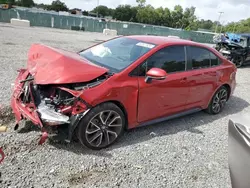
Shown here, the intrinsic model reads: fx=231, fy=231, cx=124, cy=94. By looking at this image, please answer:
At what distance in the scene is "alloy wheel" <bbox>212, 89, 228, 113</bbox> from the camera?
510 cm

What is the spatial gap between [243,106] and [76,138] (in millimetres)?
4754

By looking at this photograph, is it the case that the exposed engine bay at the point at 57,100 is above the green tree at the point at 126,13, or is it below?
below

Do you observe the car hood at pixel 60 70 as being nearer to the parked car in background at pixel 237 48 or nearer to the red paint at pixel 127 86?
the red paint at pixel 127 86

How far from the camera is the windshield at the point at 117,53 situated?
3596 millimetres

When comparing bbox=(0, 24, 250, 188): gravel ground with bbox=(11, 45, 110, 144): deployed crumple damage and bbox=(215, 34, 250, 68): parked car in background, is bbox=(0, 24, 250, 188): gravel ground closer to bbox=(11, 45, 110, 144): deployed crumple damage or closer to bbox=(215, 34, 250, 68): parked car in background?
bbox=(11, 45, 110, 144): deployed crumple damage

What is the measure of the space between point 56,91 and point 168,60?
1.91m

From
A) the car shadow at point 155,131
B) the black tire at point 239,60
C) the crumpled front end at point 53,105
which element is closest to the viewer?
the crumpled front end at point 53,105

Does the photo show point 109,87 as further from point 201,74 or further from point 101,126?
point 201,74

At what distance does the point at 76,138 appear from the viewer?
338cm

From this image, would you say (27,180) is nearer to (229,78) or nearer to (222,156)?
(222,156)

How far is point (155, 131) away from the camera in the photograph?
4.08 meters

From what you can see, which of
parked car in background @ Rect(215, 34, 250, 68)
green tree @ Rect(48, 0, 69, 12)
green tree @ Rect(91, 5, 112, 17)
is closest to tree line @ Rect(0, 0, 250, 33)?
green tree @ Rect(48, 0, 69, 12)

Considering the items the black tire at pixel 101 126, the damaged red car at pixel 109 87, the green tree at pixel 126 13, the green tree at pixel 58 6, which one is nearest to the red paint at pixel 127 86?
the damaged red car at pixel 109 87

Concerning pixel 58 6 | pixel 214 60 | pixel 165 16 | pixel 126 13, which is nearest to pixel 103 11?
pixel 126 13
